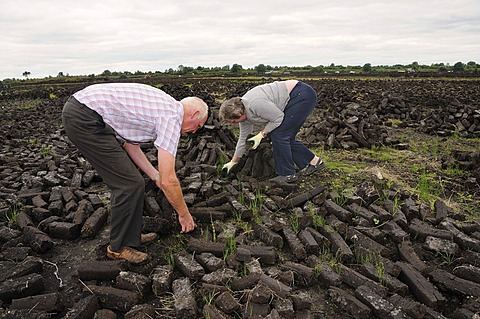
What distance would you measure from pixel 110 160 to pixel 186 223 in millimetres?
1280

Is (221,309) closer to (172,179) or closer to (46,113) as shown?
(172,179)

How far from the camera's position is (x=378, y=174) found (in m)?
6.66

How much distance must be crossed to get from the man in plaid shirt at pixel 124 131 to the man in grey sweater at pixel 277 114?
5.91 ft

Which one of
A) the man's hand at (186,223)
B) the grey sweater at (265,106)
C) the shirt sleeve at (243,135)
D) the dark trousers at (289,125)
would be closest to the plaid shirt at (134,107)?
the man's hand at (186,223)

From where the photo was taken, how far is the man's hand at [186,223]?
4.39 m

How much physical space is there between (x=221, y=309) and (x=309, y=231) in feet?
5.79

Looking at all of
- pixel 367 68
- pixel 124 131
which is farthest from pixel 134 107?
pixel 367 68

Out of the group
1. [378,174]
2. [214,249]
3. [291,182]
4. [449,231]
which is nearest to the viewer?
[214,249]

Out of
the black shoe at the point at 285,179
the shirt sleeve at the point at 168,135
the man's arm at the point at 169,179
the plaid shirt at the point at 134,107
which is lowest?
the black shoe at the point at 285,179

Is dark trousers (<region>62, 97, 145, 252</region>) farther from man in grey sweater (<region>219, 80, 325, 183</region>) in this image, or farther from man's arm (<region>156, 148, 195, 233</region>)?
man in grey sweater (<region>219, 80, 325, 183</region>)

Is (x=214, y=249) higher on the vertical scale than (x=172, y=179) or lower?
lower

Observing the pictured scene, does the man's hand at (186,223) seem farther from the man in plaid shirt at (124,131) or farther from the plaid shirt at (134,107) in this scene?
the plaid shirt at (134,107)

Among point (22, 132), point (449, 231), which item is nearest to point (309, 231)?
point (449, 231)

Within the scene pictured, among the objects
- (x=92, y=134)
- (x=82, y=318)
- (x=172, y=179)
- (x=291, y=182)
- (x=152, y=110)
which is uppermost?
(x=152, y=110)
